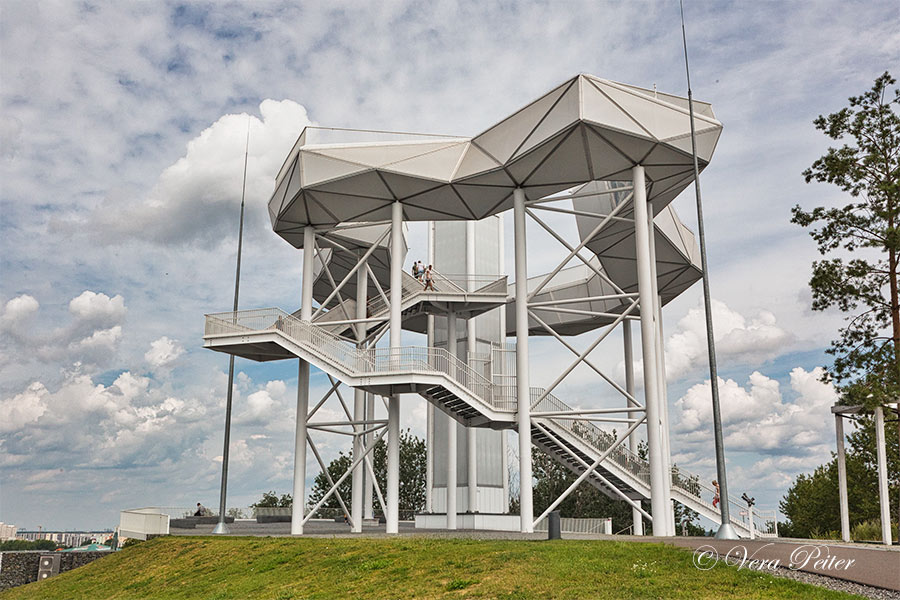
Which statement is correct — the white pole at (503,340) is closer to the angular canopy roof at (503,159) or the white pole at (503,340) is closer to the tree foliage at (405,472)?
the angular canopy roof at (503,159)

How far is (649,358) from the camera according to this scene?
23750 millimetres

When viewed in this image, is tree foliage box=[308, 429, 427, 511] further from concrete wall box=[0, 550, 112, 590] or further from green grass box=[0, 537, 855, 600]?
green grass box=[0, 537, 855, 600]

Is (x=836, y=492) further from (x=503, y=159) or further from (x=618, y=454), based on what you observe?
(x=503, y=159)

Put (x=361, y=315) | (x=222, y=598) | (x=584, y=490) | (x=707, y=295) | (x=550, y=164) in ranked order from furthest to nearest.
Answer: (x=584, y=490)
(x=361, y=315)
(x=550, y=164)
(x=707, y=295)
(x=222, y=598)

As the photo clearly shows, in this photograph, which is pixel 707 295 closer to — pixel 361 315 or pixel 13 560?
pixel 361 315

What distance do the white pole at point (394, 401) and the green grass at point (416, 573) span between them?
4173 mm

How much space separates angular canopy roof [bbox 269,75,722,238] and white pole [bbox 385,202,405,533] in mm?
1312

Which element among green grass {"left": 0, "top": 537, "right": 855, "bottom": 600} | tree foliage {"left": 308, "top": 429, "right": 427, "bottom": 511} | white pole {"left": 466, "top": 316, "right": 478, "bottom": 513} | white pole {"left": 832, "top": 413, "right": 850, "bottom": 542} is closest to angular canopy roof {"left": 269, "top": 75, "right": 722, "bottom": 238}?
white pole {"left": 466, "top": 316, "right": 478, "bottom": 513}

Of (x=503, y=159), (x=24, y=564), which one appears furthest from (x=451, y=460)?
(x=24, y=564)

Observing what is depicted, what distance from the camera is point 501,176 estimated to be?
25.8 m

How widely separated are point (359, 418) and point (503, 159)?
41.2ft

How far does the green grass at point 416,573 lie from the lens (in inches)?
468

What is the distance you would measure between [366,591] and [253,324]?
13593mm

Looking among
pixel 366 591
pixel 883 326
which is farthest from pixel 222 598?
pixel 883 326
